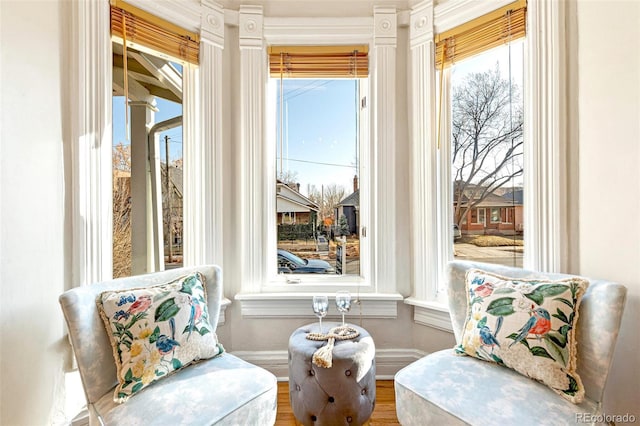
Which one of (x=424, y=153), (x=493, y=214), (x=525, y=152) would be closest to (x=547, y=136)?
(x=525, y=152)

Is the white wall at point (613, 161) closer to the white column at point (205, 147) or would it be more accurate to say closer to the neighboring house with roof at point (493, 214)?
the neighboring house with roof at point (493, 214)

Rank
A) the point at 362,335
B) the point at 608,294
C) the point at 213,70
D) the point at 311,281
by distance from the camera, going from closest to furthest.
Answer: the point at 608,294
the point at 362,335
the point at 213,70
the point at 311,281

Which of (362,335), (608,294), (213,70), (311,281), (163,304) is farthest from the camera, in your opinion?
(311,281)

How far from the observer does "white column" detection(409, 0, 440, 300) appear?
2.01m

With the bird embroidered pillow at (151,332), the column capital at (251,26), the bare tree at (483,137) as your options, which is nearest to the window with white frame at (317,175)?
the column capital at (251,26)

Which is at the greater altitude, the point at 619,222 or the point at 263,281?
the point at 619,222

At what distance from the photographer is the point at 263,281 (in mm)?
2131

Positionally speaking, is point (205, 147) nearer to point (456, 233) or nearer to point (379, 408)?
Result: point (456, 233)

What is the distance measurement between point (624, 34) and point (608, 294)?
1135mm

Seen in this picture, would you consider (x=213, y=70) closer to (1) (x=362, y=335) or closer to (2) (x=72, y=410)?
(1) (x=362, y=335)

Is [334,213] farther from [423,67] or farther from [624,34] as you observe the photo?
[624,34]

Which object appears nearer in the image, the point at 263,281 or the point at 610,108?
the point at 610,108

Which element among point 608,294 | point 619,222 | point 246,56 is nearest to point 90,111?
point 246,56

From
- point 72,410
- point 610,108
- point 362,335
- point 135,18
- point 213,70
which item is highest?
point 135,18
